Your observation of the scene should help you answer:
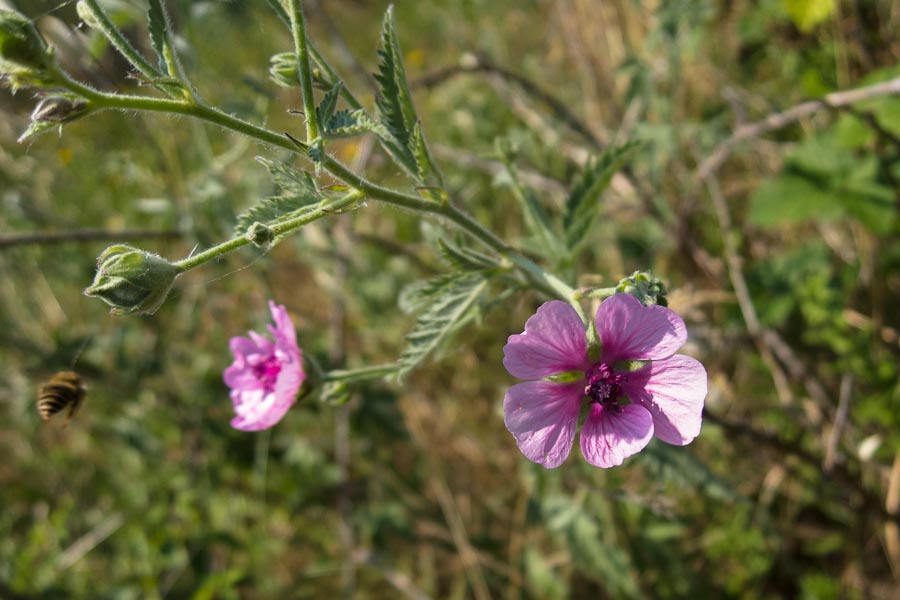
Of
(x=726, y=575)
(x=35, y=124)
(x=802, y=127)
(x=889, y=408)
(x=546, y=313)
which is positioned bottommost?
(x=726, y=575)

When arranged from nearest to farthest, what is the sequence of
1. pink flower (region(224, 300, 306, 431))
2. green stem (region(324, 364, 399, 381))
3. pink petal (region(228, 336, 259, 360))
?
1. green stem (region(324, 364, 399, 381))
2. pink flower (region(224, 300, 306, 431))
3. pink petal (region(228, 336, 259, 360))

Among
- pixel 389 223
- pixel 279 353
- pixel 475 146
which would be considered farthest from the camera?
pixel 389 223

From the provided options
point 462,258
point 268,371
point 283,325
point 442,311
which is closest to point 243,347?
point 268,371

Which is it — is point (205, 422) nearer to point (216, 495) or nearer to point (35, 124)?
point (216, 495)

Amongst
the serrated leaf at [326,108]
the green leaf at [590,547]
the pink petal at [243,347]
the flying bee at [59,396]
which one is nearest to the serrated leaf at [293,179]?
the serrated leaf at [326,108]

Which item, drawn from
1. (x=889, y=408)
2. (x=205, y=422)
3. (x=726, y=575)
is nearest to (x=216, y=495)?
(x=205, y=422)

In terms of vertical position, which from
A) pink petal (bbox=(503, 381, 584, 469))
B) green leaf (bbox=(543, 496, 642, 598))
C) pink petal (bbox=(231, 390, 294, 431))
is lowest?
A: green leaf (bbox=(543, 496, 642, 598))

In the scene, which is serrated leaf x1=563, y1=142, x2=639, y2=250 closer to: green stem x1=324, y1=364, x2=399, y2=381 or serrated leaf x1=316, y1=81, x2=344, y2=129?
green stem x1=324, y1=364, x2=399, y2=381

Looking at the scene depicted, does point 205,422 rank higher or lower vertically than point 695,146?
lower

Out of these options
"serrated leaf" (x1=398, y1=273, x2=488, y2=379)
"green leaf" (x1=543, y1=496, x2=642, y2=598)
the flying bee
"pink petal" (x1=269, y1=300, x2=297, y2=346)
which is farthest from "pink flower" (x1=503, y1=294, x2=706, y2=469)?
the flying bee
